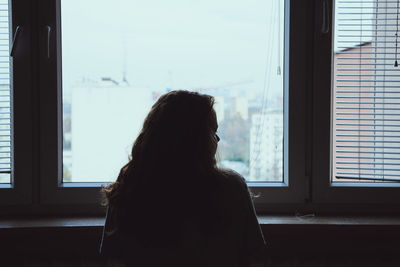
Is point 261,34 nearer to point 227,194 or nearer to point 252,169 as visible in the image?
point 252,169

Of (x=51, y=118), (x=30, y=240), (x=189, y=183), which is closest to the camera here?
(x=189, y=183)

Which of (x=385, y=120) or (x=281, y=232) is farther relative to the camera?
(x=385, y=120)

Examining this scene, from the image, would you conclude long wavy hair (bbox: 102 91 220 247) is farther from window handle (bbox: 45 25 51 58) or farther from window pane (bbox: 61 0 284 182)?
window handle (bbox: 45 25 51 58)

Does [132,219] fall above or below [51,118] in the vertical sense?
below

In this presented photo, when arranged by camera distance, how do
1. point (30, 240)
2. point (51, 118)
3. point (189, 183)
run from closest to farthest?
1. point (189, 183)
2. point (30, 240)
3. point (51, 118)

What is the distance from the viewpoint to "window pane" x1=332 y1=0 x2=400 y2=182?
6.15ft

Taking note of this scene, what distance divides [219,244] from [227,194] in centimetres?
14

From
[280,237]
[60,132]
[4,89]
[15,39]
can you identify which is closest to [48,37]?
[15,39]

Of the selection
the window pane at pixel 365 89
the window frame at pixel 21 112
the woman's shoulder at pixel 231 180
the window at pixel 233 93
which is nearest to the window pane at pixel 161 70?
the window at pixel 233 93

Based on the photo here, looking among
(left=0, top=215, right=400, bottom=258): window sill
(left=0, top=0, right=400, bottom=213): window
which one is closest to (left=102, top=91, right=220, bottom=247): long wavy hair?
(left=0, top=215, right=400, bottom=258): window sill

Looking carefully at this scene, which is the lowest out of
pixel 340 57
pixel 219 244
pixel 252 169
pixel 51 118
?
pixel 219 244

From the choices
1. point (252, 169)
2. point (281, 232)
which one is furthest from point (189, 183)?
point (252, 169)

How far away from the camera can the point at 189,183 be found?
1.16 meters

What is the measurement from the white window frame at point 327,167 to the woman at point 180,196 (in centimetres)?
78
